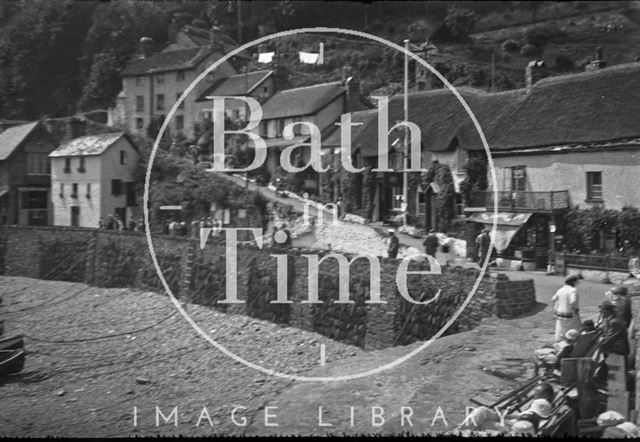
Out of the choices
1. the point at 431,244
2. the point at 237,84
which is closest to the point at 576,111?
the point at 431,244

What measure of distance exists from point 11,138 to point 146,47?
2829mm

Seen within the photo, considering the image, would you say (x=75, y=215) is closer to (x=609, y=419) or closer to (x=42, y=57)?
(x=42, y=57)

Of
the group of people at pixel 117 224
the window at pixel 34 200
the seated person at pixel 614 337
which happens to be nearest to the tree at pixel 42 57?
the window at pixel 34 200

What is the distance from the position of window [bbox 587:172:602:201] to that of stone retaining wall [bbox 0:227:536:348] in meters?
1.19

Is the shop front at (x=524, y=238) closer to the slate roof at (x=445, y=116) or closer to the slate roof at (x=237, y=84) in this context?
the slate roof at (x=445, y=116)

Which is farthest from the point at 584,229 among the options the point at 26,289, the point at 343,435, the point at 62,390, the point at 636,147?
the point at 26,289

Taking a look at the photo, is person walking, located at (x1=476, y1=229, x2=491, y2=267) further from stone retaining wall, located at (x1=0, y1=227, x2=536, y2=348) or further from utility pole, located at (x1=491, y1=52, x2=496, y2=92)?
utility pole, located at (x1=491, y1=52, x2=496, y2=92)

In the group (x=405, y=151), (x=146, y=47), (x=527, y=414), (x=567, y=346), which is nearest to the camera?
(x=527, y=414)

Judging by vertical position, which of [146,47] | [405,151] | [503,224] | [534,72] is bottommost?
[503,224]

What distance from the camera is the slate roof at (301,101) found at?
39.2ft

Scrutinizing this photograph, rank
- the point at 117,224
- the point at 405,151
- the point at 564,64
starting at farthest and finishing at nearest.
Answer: the point at 117,224 < the point at 405,151 < the point at 564,64

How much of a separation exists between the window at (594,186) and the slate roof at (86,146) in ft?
22.5

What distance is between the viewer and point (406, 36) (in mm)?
11547

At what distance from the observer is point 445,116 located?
37.3 ft
